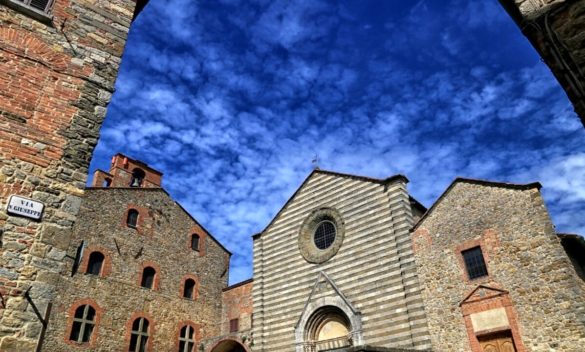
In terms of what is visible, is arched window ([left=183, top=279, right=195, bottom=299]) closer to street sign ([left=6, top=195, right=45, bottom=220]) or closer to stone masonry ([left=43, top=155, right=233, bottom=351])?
stone masonry ([left=43, top=155, right=233, bottom=351])

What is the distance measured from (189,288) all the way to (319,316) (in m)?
9.40

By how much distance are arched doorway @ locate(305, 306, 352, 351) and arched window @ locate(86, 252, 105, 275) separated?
10189mm

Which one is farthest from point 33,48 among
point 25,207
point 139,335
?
point 139,335

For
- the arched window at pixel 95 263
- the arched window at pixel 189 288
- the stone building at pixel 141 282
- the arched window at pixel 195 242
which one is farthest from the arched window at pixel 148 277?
the arched window at pixel 195 242

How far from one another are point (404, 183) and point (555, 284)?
668 centimetres

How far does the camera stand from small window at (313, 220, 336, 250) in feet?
60.1

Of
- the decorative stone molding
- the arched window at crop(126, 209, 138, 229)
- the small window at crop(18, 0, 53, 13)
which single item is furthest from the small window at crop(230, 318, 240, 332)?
the small window at crop(18, 0, 53, 13)

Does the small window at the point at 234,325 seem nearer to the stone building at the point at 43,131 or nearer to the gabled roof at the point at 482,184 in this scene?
the gabled roof at the point at 482,184

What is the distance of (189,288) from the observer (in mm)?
23312

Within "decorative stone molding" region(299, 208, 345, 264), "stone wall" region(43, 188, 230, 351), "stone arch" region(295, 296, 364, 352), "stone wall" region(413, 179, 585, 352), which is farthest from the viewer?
"stone wall" region(43, 188, 230, 351)

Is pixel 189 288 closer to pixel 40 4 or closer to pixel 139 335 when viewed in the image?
pixel 139 335

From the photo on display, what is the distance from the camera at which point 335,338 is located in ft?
52.5

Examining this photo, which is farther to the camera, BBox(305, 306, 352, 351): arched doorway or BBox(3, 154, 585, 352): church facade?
BBox(305, 306, 352, 351): arched doorway

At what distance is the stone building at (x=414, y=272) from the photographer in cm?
1140
